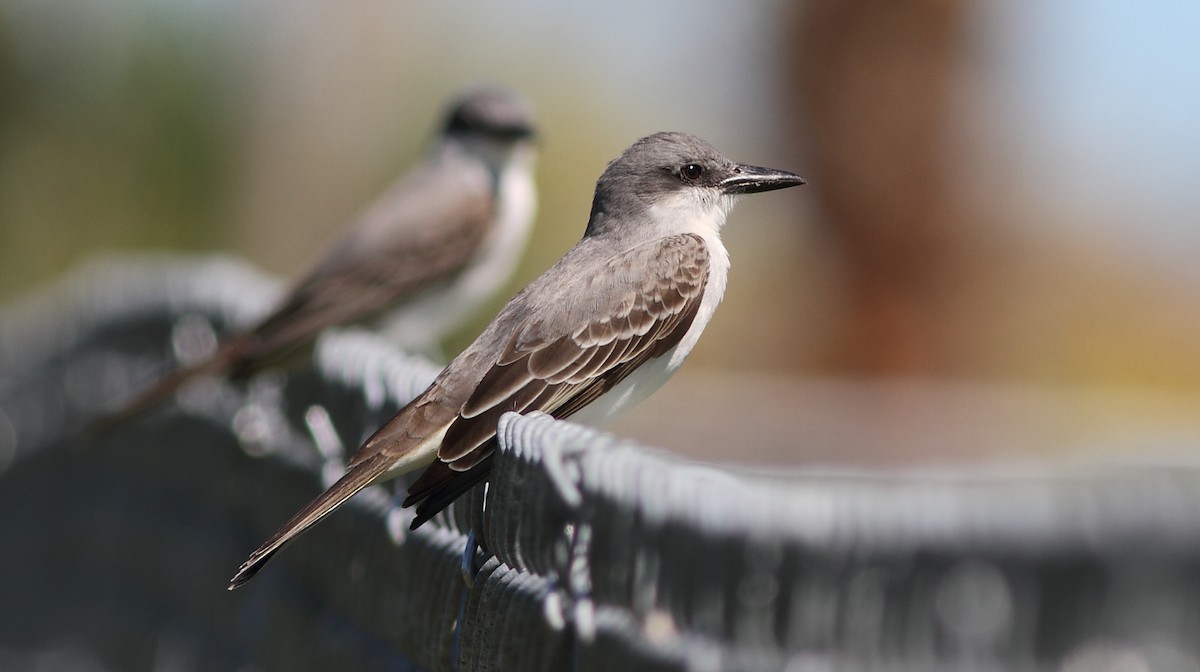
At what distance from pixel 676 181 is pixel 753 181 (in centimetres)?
23

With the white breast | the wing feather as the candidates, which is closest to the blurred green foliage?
the white breast

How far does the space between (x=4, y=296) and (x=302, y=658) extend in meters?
12.6

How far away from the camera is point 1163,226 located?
2138 centimetres

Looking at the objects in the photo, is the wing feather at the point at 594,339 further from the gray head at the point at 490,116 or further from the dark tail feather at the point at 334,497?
the gray head at the point at 490,116

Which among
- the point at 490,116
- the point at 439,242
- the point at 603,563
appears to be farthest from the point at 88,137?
the point at 603,563

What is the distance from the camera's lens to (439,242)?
8.12 meters

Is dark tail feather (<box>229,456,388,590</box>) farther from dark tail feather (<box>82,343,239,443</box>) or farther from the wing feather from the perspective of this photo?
dark tail feather (<box>82,343,239,443</box>)

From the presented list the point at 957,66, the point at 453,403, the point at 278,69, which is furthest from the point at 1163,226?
the point at 453,403

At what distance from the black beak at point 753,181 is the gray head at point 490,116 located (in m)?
4.23

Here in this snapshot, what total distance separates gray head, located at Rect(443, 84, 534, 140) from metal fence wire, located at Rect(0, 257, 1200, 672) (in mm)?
3869

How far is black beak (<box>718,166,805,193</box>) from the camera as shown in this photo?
15.4ft

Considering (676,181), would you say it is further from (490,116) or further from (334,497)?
(490,116)

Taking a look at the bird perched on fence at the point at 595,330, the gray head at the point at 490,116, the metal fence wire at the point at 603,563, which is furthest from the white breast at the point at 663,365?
the gray head at the point at 490,116

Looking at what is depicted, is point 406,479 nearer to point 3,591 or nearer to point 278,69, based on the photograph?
point 3,591
